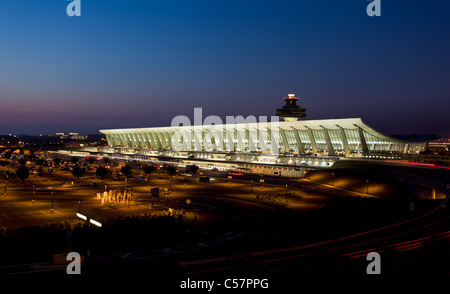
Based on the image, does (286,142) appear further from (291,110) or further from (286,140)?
(291,110)

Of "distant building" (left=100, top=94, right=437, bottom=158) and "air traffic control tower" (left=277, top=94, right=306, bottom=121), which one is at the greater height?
"air traffic control tower" (left=277, top=94, right=306, bottom=121)

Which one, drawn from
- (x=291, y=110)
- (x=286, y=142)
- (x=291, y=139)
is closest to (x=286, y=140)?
(x=286, y=142)

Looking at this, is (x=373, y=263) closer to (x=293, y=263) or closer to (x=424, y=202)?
(x=293, y=263)

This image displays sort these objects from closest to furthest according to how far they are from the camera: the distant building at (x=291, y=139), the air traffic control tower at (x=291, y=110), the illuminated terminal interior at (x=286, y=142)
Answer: the illuminated terminal interior at (x=286, y=142), the distant building at (x=291, y=139), the air traffic control tower at (x=291, y=110)

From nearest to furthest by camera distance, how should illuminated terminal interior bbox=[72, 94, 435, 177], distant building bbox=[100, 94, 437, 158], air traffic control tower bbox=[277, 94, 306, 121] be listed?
illuminated terminal interior bbox=[72, 94, 435, 177] < distant building bbox=[100, 94, 437, 158] < air traffic control tower bbox=[277, 94, 306, 121]

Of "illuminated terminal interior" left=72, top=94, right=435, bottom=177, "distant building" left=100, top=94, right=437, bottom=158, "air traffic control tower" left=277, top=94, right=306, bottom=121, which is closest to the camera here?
"illuminated terminal interior" left=72, top=94, right=435, bottom=177

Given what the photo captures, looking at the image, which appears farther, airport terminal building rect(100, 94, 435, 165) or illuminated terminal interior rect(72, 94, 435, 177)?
airport terminal building rect(100, 94, 435, 165)

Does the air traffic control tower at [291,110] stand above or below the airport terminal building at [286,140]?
above

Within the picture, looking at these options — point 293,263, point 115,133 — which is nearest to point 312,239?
point 293,263
